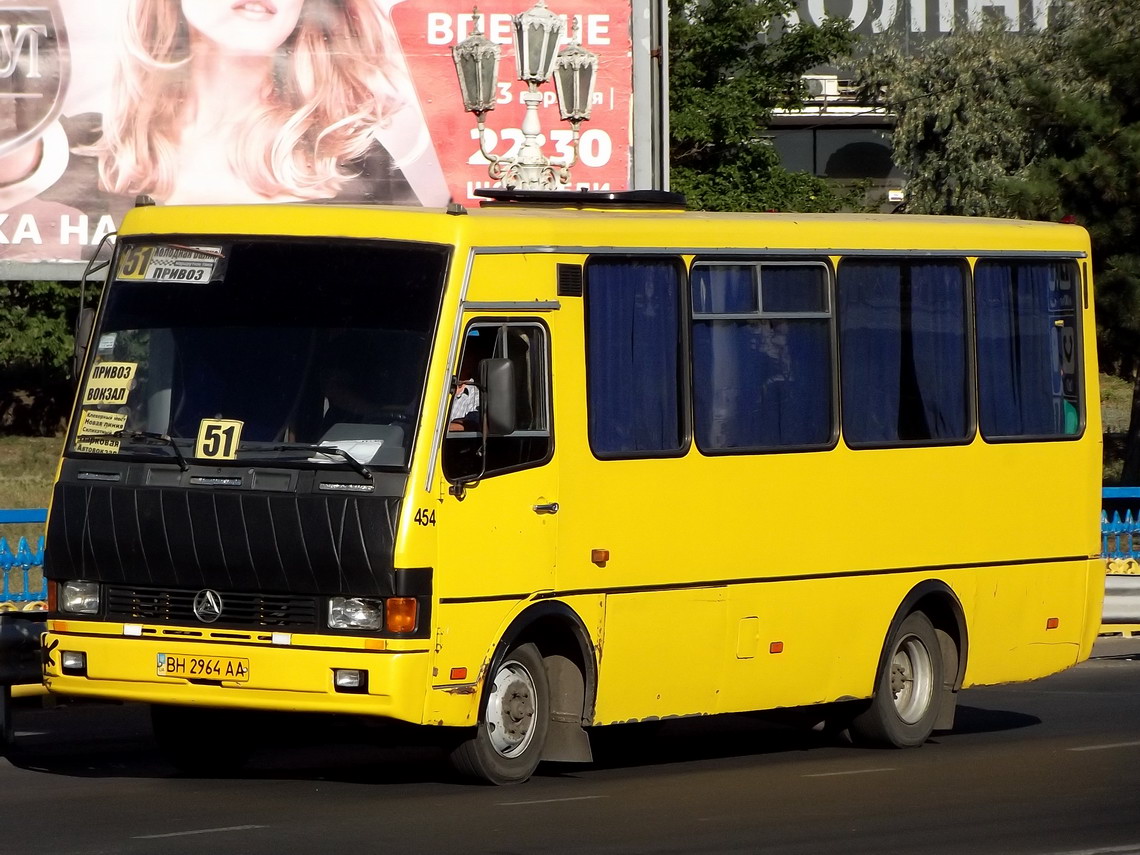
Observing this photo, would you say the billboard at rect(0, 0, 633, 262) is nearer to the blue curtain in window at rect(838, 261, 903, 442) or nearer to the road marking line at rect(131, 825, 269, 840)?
the blue curtain in window at rect(838, 261, 903, 442)

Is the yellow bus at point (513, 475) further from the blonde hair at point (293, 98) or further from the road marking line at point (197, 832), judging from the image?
the blonde hair at point (293, 98)

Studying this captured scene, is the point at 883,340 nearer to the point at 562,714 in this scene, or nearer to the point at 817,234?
the point at 817,234

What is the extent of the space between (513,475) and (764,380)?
203cm

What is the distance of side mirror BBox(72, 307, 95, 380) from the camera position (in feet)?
35.9

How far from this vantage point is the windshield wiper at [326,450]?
33.4ft

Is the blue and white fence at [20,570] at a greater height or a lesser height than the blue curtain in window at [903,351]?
lesser

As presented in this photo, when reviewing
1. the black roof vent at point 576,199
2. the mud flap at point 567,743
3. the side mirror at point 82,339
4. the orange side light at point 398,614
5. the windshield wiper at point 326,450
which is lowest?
the mud flap at point 567,743

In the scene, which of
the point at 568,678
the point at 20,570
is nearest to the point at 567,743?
the point at 568,678

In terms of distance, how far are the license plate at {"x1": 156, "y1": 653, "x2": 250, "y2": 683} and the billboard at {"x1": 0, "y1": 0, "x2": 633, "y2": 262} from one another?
46.8 ft

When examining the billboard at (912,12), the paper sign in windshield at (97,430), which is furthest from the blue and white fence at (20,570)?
the billboard at (912,12)

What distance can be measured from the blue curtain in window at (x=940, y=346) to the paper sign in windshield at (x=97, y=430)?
15.2 ft

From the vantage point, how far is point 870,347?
12859 millimetres

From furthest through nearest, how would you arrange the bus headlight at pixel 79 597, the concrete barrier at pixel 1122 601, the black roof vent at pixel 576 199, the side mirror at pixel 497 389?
the concrete barrier at pixel 1122 601 → the black roof vent at pixel 576 199 → the bus headlight at pixel 79 597 → the side mirror at pixel 497 389

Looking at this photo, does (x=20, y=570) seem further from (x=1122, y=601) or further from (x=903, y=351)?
(x=1122, y=601)
